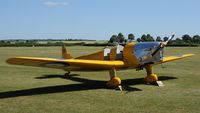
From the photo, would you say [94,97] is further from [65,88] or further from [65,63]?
[65,88]

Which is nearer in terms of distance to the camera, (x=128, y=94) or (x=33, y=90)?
(x=128, y=94)

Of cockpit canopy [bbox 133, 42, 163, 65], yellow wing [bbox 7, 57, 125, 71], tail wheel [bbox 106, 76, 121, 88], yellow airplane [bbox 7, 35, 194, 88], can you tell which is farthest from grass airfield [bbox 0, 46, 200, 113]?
cockpit canopy [bbox 133, 42, 163, 65]

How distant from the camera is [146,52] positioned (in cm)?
1229

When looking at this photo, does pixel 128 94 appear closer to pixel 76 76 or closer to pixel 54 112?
pixel 54 112

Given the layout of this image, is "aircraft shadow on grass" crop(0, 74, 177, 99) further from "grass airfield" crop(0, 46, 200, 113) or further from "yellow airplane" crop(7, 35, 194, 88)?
"yellow airplane" crop(7, 35, 194, 88)

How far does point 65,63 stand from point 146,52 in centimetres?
319

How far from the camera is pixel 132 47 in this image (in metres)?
12.5

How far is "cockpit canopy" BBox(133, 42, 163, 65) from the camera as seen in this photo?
40.1ft

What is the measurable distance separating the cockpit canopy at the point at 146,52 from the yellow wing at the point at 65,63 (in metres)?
0.75

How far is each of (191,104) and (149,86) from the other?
364 cm

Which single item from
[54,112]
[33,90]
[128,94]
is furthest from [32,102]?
[128,94]

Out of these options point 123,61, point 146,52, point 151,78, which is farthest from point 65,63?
point 151,78

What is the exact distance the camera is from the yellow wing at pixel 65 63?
419 inches

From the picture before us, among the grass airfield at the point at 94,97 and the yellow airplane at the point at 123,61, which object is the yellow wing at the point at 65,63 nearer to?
the yellow airplane at the point at 123,61
